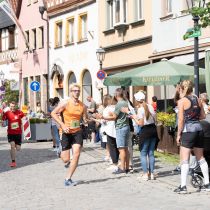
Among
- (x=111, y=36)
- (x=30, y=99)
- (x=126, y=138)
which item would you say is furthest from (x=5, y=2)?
(x=126, y=138)

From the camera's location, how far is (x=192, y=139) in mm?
12195

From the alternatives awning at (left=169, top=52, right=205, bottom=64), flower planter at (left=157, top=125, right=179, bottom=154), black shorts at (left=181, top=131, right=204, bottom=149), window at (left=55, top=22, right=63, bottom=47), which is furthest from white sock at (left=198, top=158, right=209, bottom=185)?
window at (left=55, top=22, right=63, bottom=47)

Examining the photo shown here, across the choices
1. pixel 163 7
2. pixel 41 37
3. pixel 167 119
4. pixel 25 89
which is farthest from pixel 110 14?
pixel 167 119

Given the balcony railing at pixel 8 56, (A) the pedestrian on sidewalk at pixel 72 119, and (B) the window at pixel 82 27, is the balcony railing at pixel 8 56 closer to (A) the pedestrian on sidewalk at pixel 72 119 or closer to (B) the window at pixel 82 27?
(B) the window at pixel 82 27

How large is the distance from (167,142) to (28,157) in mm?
3912

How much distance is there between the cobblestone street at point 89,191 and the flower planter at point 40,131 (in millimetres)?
11091

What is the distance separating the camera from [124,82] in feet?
73.0

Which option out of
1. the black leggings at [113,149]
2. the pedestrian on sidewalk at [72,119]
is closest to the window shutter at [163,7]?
the black leggings at [113,149]

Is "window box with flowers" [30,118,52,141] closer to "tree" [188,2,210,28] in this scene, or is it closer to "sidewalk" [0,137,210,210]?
"sidewalk" [0,137,210,210]

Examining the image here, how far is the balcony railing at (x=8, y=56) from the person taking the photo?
54.0 m

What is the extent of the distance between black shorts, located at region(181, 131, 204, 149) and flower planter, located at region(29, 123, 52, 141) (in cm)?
1808

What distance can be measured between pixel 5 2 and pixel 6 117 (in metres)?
29.7

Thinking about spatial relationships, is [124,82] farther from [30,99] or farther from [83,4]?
[30,99]

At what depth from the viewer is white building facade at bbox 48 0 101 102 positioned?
40125mm
